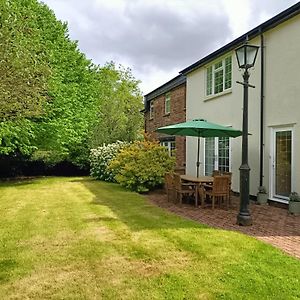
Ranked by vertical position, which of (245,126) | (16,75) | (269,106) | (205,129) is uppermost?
(269,106)

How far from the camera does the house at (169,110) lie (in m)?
19.6

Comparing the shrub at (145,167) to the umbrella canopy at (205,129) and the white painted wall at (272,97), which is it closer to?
the umbrella canopy at (205,129)

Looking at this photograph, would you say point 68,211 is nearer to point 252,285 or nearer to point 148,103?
point 252,285

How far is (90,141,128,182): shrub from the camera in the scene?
1961cm

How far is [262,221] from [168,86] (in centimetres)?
1450

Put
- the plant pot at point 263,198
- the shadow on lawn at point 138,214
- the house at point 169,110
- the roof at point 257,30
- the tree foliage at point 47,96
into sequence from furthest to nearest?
the house at point 169,110 → the plant pot at point 263,198 → the roof at point 257,30 → the shadow on lawn at point 138,214 → the tree foliage at point 47,96

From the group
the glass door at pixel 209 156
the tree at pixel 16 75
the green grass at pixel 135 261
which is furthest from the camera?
the glass door at pixel 209 156

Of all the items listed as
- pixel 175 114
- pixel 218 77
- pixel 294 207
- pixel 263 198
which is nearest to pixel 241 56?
pixel 294 207

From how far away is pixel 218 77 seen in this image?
15.2 m

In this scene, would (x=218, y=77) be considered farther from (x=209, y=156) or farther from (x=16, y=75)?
(x=16, y=75)

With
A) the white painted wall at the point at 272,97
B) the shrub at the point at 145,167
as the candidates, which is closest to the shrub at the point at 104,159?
the shrub at the point at 145,167

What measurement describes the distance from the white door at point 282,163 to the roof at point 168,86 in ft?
30.0

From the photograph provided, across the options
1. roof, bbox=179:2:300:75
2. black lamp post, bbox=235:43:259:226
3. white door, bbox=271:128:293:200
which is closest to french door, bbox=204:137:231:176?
white door, bbox=271:128:293:200

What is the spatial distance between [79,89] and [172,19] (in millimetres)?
9405
